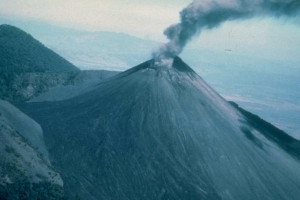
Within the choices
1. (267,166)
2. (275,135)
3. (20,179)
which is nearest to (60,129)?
(20,179)

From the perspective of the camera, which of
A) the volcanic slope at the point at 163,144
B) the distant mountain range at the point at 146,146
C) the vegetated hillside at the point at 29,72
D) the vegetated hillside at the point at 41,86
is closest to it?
the distant mountain range at the point at 146,146

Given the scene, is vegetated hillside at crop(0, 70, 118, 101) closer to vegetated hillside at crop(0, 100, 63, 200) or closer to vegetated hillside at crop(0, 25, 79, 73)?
vegetated hillside at crop(0, 25, 79, 73)

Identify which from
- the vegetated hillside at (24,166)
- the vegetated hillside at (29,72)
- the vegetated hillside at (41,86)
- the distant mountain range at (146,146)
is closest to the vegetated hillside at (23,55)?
the vegetated hillside at (29,72)

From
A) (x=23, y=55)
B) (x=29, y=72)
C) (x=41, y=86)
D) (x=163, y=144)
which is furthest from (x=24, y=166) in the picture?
(x=23, y=55)

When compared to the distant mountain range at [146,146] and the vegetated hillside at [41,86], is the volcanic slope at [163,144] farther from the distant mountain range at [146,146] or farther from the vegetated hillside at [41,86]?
the vegetated hillside at [41,86]

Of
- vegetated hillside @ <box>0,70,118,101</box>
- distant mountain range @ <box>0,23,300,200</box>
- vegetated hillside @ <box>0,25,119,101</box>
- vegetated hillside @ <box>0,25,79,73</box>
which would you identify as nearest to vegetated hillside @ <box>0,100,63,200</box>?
distant mountain range @ <box>0,23,300,200</box>

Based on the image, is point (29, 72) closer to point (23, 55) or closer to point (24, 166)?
point (23, 55)

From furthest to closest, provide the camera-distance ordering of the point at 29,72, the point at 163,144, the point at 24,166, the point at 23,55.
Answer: the point at 23,55 < the point at 29,72 < the point at 163,144 < the point at 24,166
